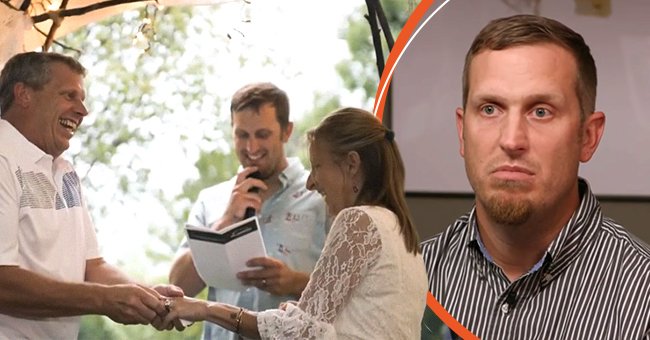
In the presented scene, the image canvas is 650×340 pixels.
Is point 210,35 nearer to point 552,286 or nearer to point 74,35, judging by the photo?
point 74,35

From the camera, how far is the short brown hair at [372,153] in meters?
3.21

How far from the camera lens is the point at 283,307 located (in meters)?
3.29

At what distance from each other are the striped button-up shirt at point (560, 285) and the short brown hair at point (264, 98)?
607 mm

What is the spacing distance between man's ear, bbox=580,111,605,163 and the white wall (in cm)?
4

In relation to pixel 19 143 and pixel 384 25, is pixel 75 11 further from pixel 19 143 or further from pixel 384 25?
pixel 384 25

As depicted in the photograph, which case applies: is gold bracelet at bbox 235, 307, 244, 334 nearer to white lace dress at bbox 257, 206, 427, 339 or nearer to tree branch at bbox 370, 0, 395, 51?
white lace dress at bbox 257, 206, 427, 339

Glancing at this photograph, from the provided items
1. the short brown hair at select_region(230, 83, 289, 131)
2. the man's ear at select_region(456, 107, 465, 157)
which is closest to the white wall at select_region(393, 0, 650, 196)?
the man's ear at select_region(456, 107, 465, 157)

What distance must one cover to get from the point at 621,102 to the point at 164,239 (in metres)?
1.47

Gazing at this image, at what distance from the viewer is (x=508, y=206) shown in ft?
11.1

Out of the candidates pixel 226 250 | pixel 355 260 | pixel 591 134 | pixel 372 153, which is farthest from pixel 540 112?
pixel 226 250

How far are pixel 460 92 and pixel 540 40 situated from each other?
305mm

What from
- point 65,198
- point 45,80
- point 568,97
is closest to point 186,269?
point 65,198

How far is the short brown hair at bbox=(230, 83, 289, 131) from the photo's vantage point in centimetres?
337

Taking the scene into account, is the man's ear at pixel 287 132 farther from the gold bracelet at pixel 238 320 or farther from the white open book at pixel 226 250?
the gold bracelet at pixel 238 320
